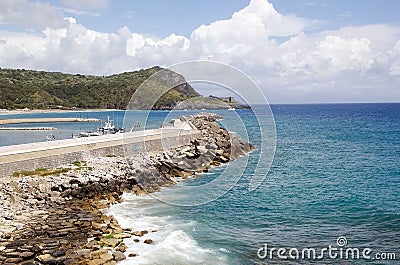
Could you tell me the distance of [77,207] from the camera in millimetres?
19891

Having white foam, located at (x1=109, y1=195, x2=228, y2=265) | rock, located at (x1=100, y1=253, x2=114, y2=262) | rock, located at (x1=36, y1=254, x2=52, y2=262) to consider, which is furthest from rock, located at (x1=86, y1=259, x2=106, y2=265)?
rock, located at (x1=36, y1=254, x2=52, y2=262)

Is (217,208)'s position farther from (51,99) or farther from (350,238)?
(51,99)

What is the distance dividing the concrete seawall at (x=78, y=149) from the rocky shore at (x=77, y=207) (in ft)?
2.69

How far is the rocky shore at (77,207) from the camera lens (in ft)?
46.2

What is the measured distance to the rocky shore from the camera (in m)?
14.1

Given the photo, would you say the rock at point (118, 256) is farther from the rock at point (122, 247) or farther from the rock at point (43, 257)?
the rock at point (43, 257)

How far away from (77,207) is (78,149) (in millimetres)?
7700

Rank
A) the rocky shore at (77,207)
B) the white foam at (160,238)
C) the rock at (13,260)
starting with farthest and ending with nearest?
the white foam at (160,238)
the rocky shore at (77,207)
the rock at (13,260)

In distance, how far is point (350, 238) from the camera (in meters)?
16.6

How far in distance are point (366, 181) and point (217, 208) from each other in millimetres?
12518

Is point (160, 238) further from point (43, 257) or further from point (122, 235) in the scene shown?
point (43, 257)

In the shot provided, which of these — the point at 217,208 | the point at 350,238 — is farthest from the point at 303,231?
the point at 217,208

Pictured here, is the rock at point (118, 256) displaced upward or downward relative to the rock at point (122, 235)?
downward

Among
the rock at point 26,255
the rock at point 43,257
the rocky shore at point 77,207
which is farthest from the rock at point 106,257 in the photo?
the rock at point 26,255
